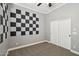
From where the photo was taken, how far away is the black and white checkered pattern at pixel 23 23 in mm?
2768

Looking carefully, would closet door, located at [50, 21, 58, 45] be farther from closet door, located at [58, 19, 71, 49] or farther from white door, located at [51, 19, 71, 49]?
closet door, located at [58, 19, 71, 49]

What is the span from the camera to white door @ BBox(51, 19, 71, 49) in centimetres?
285

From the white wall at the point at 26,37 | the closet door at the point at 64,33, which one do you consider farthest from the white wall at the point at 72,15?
the white wall at the point at 26,37

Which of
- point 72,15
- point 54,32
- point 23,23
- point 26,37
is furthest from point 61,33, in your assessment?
point 23,23

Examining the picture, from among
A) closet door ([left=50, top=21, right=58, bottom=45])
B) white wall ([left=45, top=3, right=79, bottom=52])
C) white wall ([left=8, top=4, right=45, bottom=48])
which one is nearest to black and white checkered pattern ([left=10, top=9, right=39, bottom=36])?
white wall ([left=8, top=4, right=45, bottom=48])

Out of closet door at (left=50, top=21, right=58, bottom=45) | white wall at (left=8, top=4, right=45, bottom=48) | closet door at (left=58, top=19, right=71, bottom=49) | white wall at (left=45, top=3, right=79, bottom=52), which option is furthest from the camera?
closet door at (left=50, top=21, right=58, bottom=45)

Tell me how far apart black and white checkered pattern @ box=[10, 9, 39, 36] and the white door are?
1.12 m

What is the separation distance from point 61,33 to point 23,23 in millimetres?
2151

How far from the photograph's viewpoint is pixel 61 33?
3279 mm

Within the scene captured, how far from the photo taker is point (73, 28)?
2.61 metres

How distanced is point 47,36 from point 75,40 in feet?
6.93

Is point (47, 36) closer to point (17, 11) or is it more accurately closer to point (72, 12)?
point (72, 12)

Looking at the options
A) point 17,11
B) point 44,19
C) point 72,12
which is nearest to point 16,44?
point 17,11

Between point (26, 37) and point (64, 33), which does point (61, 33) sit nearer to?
point (64, 33)
